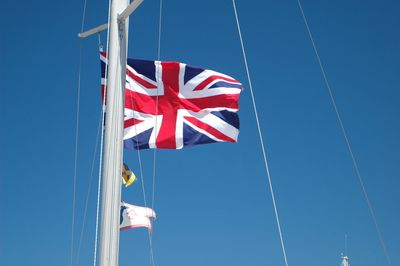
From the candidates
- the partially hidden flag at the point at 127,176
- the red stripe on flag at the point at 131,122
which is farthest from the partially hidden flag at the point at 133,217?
the red stripe on flag at the point at 131,122

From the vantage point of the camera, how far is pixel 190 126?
41.6ft

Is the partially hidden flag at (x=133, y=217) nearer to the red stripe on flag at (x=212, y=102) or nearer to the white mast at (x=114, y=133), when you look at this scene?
the red stripe on flag at (x=212, y=102)

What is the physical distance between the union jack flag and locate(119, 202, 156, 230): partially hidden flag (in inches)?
344

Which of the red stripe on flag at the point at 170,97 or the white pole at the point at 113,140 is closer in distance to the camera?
the white pole at the point at 113,140

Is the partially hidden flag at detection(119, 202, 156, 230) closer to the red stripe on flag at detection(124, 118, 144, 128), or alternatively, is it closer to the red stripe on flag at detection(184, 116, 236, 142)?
the red stripe on flag at detection(184, 116, 236, 142)

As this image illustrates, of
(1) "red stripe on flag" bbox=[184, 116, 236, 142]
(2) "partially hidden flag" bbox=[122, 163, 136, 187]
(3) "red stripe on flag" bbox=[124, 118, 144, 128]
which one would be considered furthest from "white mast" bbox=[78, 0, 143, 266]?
(2) "partially hidden flag" bbox=[122, 163, 136, 187]

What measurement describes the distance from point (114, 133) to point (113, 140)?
120mm

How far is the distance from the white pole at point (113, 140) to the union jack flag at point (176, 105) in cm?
246

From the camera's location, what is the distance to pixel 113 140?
9211 millimetres

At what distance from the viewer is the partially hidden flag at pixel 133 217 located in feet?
68.3

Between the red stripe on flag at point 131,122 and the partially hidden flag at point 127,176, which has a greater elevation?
the partially hidden flag at point 127,176

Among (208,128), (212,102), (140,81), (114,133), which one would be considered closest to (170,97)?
(140,81)

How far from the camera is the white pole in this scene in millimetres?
8789

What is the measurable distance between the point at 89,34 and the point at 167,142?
2.81 m
